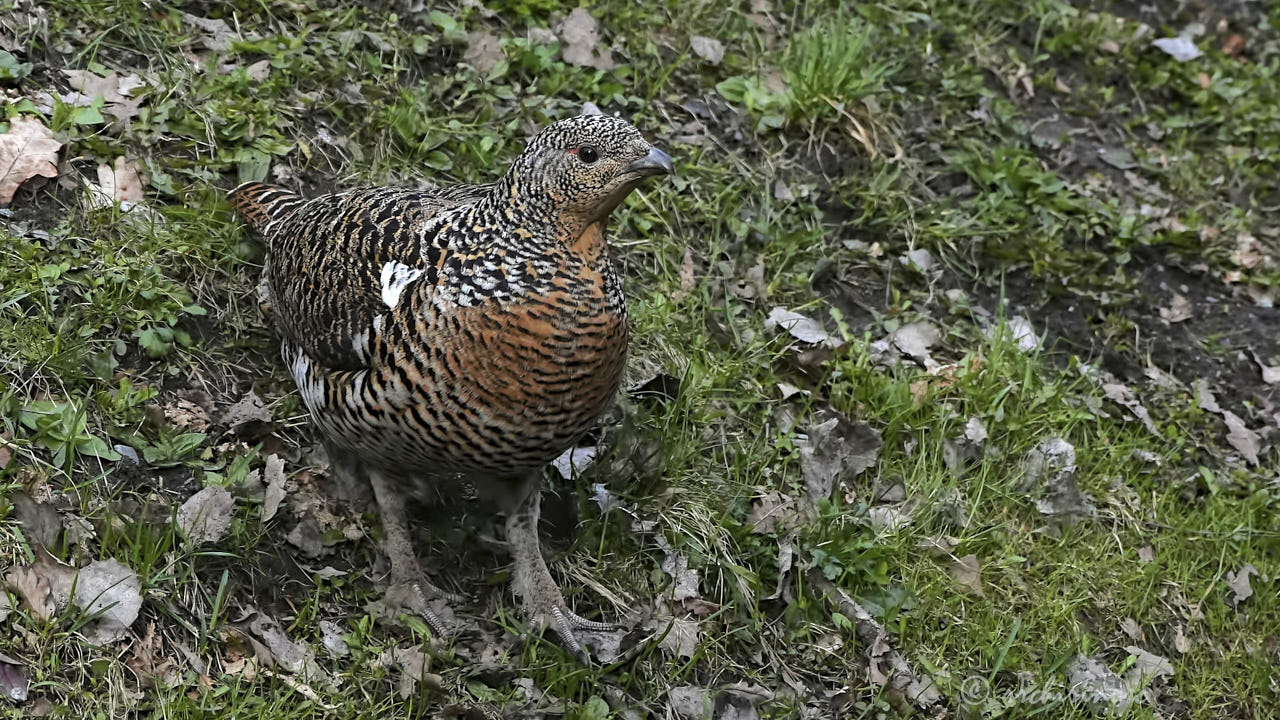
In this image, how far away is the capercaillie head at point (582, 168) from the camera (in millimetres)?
3721

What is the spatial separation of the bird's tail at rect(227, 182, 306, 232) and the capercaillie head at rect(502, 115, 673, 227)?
1295 mm

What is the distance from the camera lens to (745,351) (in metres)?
5.21

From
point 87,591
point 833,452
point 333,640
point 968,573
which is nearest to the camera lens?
point 87,591

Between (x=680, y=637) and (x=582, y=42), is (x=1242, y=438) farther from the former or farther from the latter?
(x=582, y=42)

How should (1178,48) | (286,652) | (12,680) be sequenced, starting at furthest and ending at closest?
1. (1178,48)
2. (286,652)
3. (12,680)

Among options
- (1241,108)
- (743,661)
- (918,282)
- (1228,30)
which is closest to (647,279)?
(918,282)

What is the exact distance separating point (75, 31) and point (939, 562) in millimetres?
3854

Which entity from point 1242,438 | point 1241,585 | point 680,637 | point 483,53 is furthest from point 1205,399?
point 483,53

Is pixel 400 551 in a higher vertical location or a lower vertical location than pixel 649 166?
lower

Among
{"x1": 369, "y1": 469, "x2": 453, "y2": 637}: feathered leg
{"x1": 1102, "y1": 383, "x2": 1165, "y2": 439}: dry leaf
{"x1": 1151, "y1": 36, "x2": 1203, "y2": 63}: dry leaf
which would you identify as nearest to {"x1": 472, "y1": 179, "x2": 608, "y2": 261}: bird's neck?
{"x1": 369, "y1": 469, "x2": 453, "y2": 637}: feathered leg

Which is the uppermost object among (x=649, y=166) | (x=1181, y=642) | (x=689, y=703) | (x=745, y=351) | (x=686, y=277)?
(x=649, y=166)

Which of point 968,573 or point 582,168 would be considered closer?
point 582,168

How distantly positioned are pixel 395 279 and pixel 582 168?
66cm

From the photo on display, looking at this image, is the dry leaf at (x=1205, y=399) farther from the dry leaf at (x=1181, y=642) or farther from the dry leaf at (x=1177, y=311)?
the dry leaf at (x=1181, y=642)
